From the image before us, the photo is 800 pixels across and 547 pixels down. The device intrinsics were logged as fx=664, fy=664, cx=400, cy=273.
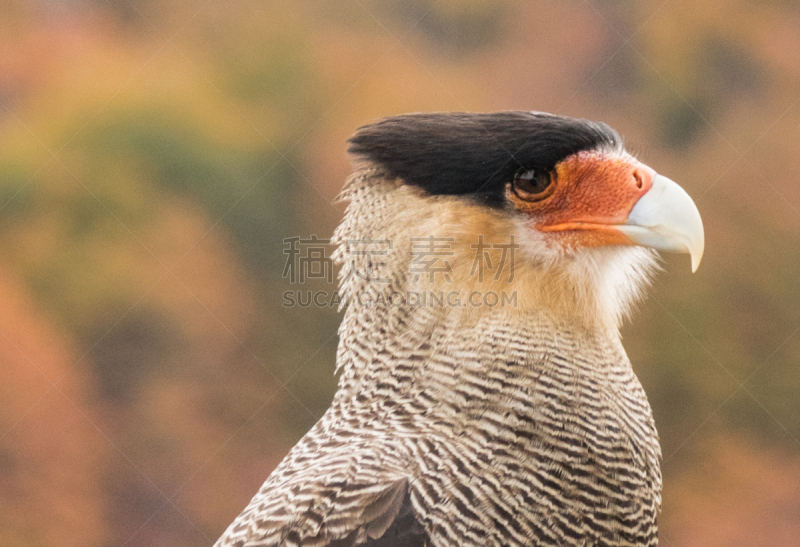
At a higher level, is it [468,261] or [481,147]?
[481,147]

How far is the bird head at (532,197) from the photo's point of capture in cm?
112

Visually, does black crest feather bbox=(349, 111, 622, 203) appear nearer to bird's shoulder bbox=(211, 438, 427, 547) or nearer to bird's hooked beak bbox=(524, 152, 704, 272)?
bird's hooked beak bbox=(524, 152, 704, 272)

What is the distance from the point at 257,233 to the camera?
2.19 metres

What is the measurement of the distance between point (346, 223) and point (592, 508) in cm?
67

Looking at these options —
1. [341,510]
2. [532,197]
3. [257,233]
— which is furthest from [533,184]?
[257,233]

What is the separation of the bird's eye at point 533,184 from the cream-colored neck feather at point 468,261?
1.5 inches

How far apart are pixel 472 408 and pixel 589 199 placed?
1.35 feet

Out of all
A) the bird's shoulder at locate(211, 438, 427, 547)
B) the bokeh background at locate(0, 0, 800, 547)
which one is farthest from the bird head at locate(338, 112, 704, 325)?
the bokeh background at locate(0, 0, 800, 547)

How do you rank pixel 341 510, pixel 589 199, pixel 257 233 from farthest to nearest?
pixel 257 233, pixel 589 199, pixel 341 510

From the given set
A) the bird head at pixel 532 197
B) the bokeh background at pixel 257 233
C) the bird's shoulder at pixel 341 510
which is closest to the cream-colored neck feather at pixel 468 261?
the bird head at pixel 532 197

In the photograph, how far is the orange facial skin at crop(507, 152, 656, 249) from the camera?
3.72ft

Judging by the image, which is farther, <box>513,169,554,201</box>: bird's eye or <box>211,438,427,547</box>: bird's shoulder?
<box>513,169,554,201</box>: bird's eye

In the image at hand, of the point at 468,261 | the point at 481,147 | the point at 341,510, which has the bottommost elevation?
the point at 341,510

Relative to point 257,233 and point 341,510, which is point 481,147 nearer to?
point 341,510
